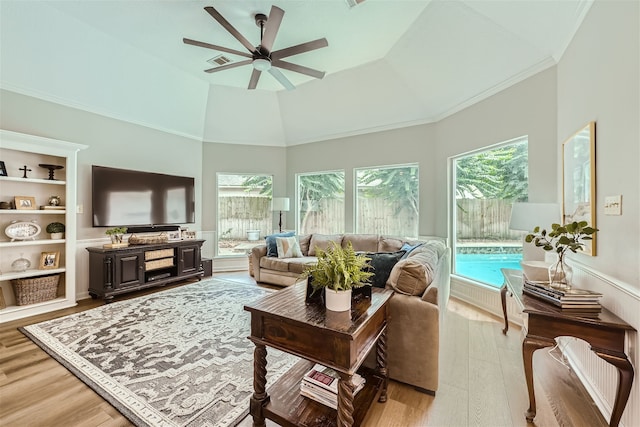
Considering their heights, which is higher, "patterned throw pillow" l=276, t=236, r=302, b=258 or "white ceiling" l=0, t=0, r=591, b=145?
"white ceiling" l=0, t=0, r=591, b=145

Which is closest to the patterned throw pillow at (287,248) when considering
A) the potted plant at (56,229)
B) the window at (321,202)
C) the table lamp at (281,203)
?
the table lamp at (281,203)

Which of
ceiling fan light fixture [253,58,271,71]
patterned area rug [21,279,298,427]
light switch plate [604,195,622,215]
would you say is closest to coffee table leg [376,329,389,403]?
patterned area rug [21,279,298,427]

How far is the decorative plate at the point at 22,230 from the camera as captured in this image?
10.8 feet

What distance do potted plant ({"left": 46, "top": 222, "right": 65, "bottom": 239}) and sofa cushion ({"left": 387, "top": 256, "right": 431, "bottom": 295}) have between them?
4421mm

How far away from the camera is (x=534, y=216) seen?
2.44m

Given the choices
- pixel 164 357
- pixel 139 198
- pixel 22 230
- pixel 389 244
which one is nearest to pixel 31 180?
pixel 22 230

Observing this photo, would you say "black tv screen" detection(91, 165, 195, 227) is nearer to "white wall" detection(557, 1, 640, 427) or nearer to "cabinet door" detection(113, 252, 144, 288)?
"cabinet door" detection(113, 252, 144, 288)

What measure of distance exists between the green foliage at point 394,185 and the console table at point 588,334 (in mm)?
3320

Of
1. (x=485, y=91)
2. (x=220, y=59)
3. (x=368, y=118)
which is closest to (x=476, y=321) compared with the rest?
(x=485, y=91)

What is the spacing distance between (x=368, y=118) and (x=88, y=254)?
5.20m

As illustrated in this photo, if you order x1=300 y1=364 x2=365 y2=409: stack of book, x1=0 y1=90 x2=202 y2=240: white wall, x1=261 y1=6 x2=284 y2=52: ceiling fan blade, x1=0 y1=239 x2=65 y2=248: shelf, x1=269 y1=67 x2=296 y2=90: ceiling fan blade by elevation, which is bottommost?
x1=300 y1=364 x2=365 y2=409: stack of book

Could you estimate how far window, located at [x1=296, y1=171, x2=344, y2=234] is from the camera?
5742 millimetres

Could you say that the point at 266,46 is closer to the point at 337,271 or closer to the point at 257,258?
the point at 337,271

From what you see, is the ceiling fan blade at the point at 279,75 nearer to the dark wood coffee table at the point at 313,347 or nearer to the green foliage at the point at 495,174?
the dark wood coffee table at the point at 313,347
